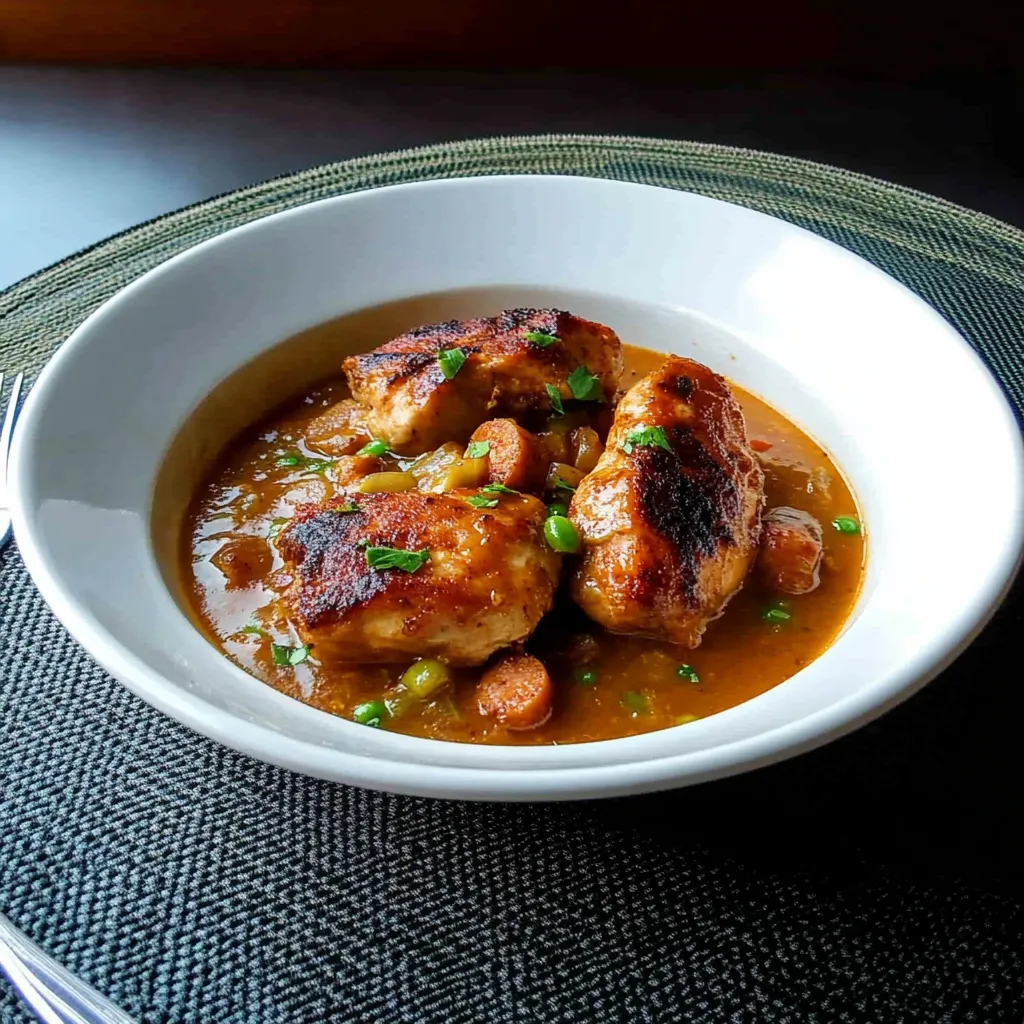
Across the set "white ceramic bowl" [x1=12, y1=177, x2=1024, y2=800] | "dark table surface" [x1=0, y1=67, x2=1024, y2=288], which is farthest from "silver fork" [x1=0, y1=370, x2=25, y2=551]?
"dark table surface" [x1=0, y1=67, x2=1024, y2=288]

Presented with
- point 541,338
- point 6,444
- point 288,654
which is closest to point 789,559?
point 541,338

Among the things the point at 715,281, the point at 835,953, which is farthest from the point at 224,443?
the point at 835,953

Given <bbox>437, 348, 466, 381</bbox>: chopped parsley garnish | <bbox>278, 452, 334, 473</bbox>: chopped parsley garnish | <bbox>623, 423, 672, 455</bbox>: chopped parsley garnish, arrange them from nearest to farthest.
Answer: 1. <bbox>623, 423, 672, 455</bbox>: chopped parsley garnish
2. <bbox>437, 348, 466, 381</bbox>: chopped parsley garnish
3. <bbox>278, 452, 334, 473</bbox>: chopped parsley garnish

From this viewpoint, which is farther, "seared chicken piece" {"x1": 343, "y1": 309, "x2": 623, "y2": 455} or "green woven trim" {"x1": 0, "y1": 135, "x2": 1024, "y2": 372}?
"green woven trim" {"x1": 0, "y1": 135, "x2": 1024, "y2": 372}

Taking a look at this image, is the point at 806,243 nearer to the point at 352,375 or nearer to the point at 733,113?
the point at 352,375

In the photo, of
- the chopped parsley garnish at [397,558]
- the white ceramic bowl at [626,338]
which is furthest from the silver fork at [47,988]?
the chopped parsley garnish at [397,558]

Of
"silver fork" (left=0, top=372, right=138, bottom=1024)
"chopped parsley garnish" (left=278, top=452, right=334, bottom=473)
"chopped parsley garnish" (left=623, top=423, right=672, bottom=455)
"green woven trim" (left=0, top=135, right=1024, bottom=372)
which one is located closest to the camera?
"silver fork" (left=0, top=372, right=138, bottom=1024)

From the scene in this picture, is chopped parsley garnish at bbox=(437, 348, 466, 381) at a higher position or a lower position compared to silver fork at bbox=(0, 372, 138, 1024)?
higher

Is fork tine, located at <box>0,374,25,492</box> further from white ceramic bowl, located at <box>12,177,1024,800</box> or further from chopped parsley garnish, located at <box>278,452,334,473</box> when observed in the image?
chopped parsley garnish, located at <box>278,452,334,473</box>
